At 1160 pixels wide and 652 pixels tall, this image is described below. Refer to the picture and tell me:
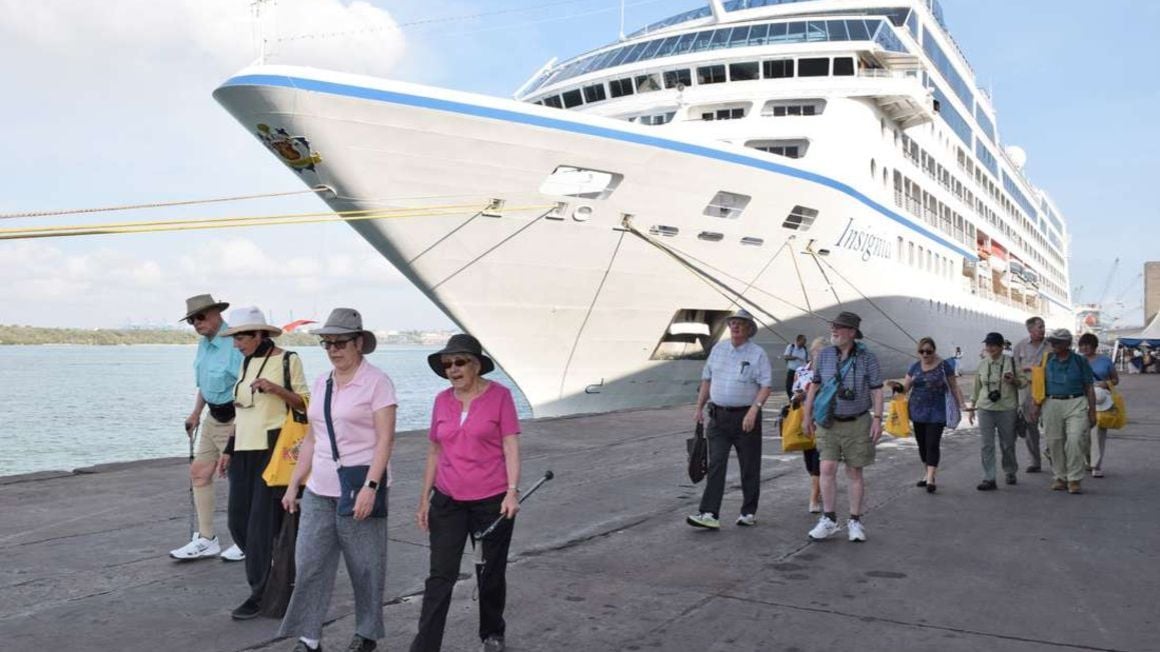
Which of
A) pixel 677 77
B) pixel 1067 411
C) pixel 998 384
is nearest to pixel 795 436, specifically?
pixel 998 384

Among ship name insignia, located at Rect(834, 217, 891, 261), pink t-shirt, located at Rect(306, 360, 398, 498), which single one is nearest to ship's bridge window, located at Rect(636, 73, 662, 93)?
ship name insignia, located at Rect(834, 217, 891, 261)

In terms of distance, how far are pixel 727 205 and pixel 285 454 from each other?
12054 millimetres

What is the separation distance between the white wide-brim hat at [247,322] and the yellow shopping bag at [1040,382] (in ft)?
21.8

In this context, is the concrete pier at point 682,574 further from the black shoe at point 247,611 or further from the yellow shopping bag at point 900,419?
the yellow shopping bag at point 900,419

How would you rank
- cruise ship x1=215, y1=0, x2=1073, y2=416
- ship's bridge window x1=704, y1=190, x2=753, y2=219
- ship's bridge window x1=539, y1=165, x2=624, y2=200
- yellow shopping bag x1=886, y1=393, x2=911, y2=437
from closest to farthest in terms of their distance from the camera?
yellow shopping bag x1=886, y1=393, x2=911, y2=437 < cruise ship x1=215, y1=0, x2=1073, y2=416 < ship's bridge window x1=539, y1=165, x2=624, y2=200 < ship's bridge window x1=704, y1=190, x2=753, y2=219

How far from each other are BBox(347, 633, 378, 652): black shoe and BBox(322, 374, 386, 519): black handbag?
0.50 metres

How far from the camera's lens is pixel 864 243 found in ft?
62.2

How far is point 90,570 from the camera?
5.20m

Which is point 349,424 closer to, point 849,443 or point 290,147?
point 849,443

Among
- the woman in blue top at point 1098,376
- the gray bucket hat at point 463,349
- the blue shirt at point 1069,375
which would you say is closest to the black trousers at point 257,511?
the gray bucket hat at point 463,349

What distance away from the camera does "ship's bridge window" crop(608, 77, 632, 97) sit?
2048 centimetres

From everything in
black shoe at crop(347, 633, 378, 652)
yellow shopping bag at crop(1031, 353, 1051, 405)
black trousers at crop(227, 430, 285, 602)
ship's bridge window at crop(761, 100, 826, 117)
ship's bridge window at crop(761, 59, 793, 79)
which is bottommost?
black shoe at crop(347, 633, 378, 652)

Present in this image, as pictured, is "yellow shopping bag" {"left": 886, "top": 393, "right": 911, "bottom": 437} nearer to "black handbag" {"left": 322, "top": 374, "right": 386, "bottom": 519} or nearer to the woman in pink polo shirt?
the woman in pink polo shirt

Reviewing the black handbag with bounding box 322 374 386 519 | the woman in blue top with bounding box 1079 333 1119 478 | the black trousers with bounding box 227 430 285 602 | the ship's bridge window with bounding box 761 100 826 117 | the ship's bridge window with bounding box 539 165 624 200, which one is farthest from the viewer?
the ship's bridge window with bounding box 761 100 826 117
